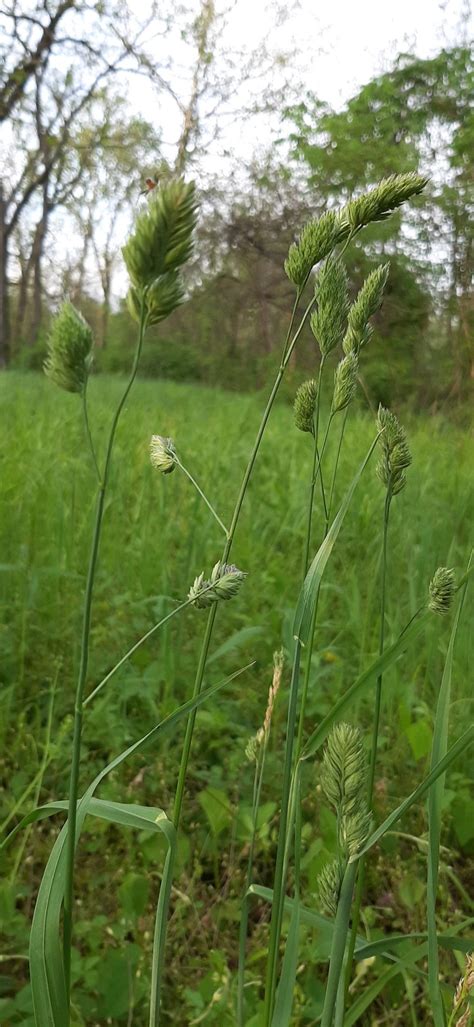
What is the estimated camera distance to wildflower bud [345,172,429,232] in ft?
1.73

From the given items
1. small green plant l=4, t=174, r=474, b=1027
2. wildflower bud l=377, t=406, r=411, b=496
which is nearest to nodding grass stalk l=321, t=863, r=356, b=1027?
small green plant l=4, t=174, r=474, b=1027

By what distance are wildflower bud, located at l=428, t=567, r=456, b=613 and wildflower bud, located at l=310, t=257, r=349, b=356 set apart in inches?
8.6

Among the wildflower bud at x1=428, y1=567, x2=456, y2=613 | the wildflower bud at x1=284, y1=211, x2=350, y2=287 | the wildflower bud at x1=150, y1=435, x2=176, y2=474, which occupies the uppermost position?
the wildflower bud at x1=284, y1=211, x2=350, y2=287

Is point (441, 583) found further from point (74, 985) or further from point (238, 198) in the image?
point (238, 198)

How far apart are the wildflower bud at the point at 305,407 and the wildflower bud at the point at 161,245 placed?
251 mm

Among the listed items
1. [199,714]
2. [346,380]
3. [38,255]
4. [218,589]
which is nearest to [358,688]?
[218,589]

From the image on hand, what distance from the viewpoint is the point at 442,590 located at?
57cm

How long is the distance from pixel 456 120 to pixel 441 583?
9.59m

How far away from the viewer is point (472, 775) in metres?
1.41

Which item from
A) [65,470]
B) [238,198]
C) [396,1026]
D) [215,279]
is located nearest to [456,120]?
[238,198]

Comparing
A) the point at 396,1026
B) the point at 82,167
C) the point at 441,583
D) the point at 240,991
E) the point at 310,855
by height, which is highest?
the point at 82,167

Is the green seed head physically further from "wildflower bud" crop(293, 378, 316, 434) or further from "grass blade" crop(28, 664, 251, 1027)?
"wildflower bud" crop(293, 378, 316, 434)

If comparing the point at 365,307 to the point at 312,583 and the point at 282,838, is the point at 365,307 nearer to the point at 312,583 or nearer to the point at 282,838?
the point at 312,583

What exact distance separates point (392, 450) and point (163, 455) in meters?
0.21
